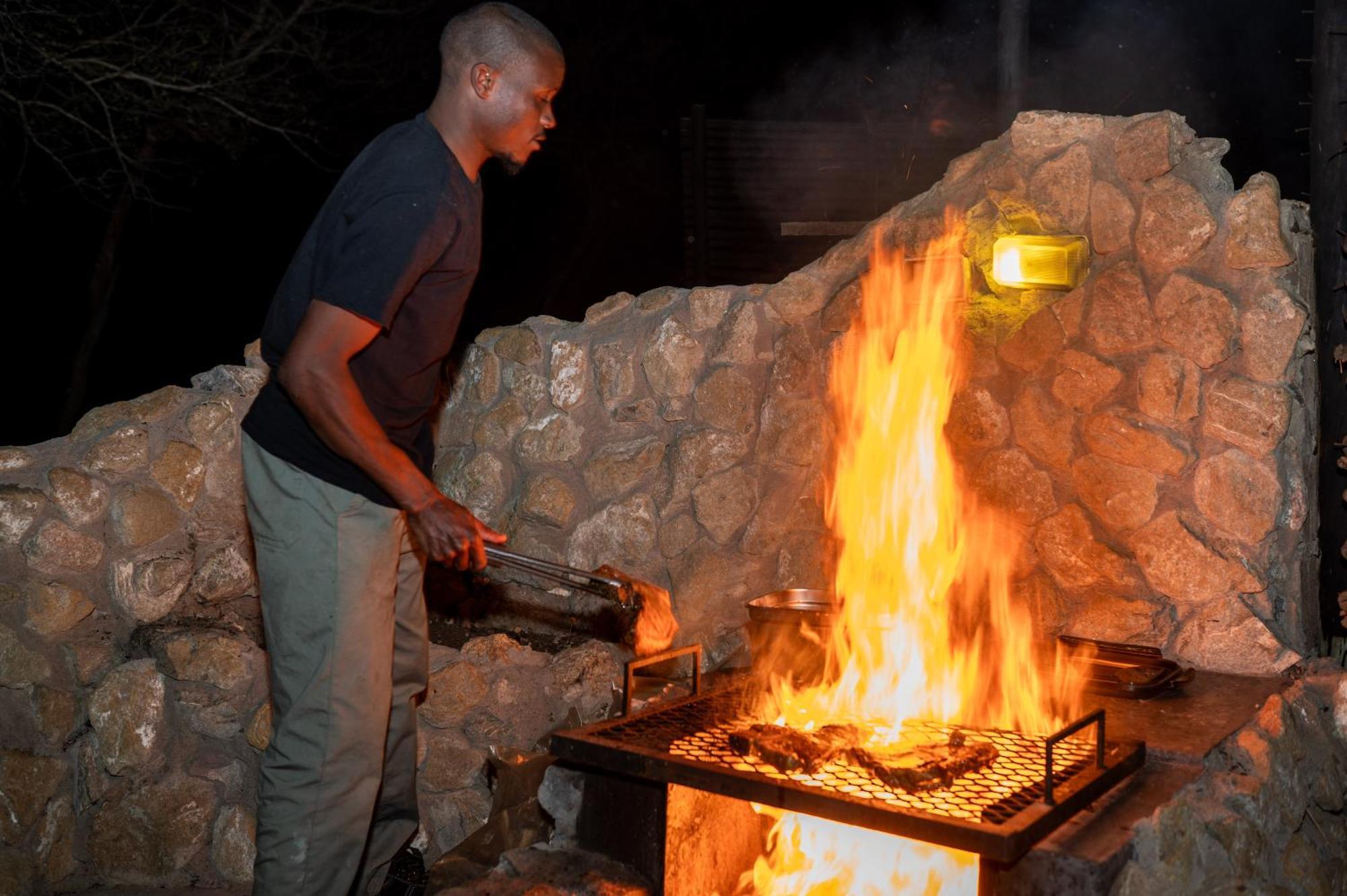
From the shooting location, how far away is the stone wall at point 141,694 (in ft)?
Answer: 16.0

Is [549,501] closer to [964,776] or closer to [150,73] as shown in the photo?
[964,776]

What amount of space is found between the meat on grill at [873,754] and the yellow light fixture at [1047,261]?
210 cm

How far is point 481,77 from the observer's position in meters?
3.38

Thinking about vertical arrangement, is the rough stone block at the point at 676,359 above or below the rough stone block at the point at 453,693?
above

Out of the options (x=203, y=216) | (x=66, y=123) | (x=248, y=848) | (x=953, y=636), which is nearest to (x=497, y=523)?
(x=248, y=848)

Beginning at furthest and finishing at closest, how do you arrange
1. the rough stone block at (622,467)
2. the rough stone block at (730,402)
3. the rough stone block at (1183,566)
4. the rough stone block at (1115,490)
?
the rough stone block at (622,467) → the rough stone block at (730,402) → the rough stone block at (1115,490) → the rough stone block at (1183,566)

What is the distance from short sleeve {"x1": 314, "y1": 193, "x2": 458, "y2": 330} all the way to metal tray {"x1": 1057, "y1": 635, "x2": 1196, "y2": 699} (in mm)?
2630

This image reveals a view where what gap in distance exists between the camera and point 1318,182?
5141 millimetres

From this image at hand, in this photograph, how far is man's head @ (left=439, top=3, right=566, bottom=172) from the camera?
339 cm

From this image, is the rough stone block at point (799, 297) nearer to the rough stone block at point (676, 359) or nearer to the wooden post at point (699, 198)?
the rough stone block at point (676, 359)

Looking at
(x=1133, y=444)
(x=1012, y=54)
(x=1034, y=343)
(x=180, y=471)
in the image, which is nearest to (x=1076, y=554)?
(x=1133, y=444)

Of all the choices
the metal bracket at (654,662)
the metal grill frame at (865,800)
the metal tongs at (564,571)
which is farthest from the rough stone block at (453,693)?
the metal grill frame at (865,800)

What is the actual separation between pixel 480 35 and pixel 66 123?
11269mm

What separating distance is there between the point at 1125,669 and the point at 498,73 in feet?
9.54
